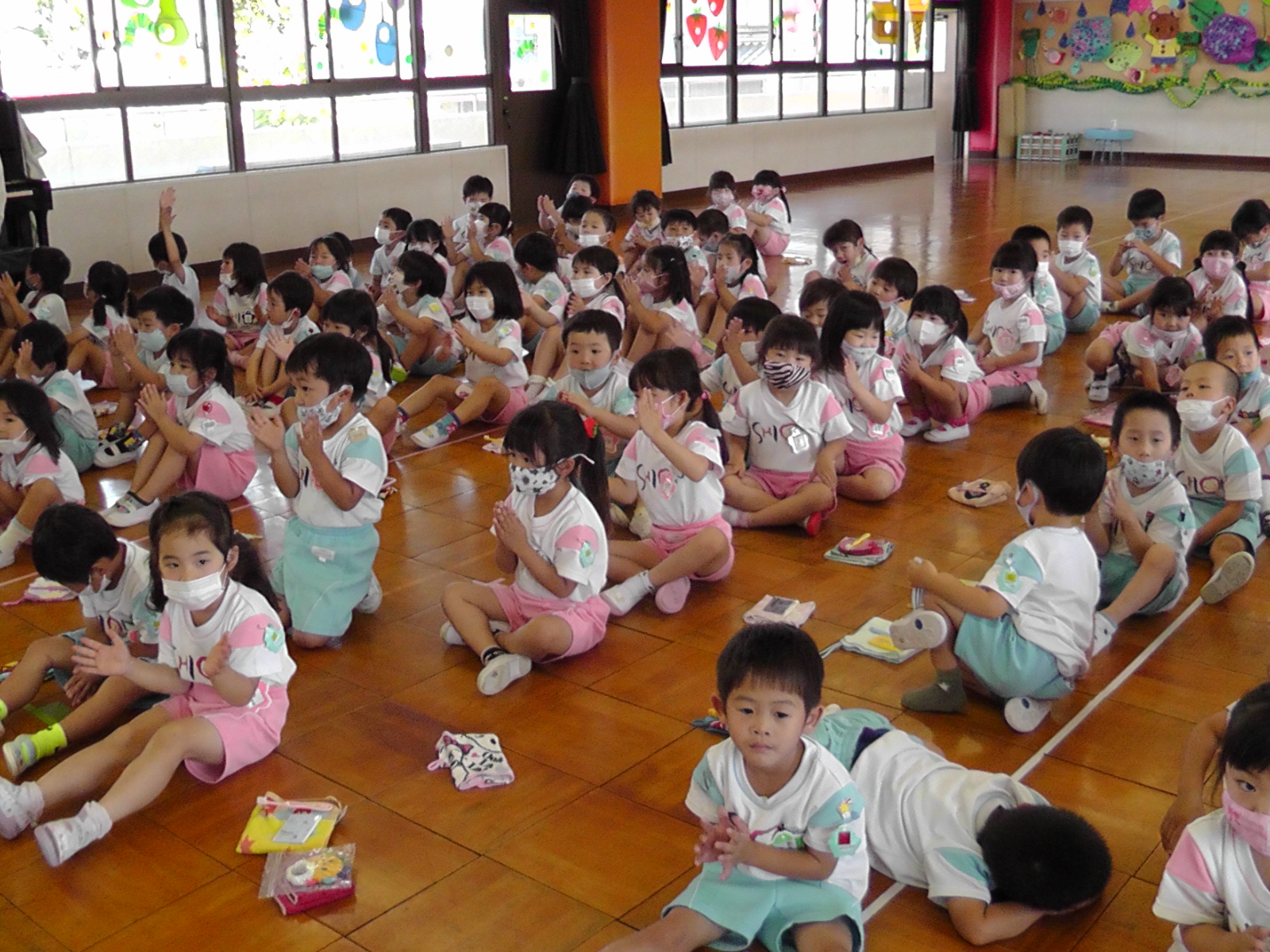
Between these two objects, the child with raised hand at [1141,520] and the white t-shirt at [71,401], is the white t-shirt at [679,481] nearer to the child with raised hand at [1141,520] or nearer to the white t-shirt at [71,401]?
the child with raised hand at [1141,520]

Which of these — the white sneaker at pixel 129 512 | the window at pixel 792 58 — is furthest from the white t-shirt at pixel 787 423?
the window at pixel 792 58

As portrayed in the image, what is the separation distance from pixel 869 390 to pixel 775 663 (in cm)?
256

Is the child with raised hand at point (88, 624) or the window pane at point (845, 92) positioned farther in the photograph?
the window pane at point (845, 92)

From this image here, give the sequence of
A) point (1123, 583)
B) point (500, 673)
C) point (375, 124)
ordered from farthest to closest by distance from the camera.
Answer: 1. point (375, 124)
2. point (1123, 583)
3. point (500, 673)

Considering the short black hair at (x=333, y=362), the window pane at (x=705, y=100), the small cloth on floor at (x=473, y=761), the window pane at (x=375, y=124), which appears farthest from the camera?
the window pane at (x=705, y=100)

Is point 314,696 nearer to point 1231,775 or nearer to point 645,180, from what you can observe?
point 1231,775

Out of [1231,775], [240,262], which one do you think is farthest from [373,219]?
[1231,775]

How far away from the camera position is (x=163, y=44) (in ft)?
29.2

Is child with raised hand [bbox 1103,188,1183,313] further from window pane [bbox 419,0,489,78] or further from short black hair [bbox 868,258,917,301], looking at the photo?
window pane [bbox 419,0,489,78]

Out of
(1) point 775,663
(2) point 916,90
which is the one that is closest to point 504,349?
Answer: (1) point 775,663

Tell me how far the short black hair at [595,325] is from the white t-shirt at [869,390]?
2.30 feet

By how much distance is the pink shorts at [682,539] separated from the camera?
146 inches

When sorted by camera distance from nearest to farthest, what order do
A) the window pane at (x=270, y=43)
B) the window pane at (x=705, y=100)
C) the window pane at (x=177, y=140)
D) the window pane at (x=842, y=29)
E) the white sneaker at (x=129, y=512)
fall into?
the white sneaker at (x=129, y=512)
the window pane at (x=177, y=140)
the window pane at (x=270, y=43)
the window pane at (x=705, y=100)
the window pane at (x=842, y=29)

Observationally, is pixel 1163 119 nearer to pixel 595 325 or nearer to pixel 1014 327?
pixel 1014 327
